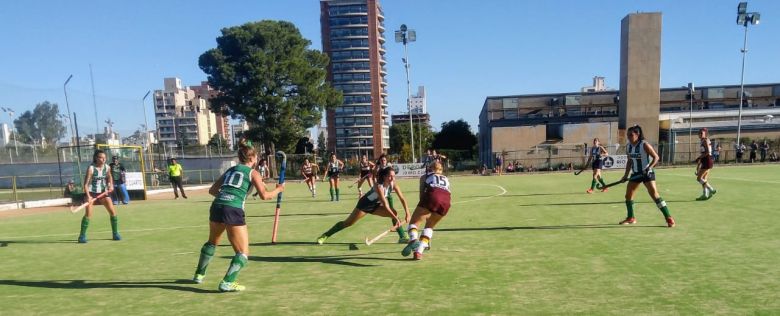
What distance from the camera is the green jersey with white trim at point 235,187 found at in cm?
561

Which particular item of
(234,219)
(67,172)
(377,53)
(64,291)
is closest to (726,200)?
(234,219)

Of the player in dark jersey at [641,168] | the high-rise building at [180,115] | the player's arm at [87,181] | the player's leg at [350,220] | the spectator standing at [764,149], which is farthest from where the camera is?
the high-rise building at [180,115]

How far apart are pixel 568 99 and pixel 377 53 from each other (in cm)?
5019

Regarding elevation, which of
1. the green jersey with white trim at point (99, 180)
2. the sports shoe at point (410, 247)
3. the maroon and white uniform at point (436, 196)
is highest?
the green jersey with white trim at point (99, 180)

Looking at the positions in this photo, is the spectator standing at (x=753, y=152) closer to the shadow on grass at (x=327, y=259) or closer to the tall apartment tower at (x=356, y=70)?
the shadow on grass at (x=327, y=259)

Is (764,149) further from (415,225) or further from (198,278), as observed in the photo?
(198,278)

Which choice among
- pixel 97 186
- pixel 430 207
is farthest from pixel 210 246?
pixel 97 186

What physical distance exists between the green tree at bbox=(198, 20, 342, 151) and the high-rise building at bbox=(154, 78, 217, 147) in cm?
10755

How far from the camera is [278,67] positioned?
4138cm

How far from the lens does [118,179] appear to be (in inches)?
742

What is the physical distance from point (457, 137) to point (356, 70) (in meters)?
32.6

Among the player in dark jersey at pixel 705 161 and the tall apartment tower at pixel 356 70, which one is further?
the tall apartment tower at pixel 356 70

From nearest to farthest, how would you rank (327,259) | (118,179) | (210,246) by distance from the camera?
(210,246) → (327,259) → (118,179)

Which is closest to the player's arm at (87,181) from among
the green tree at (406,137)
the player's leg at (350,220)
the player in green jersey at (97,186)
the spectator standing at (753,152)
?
the player in green jersey at (97,186)
